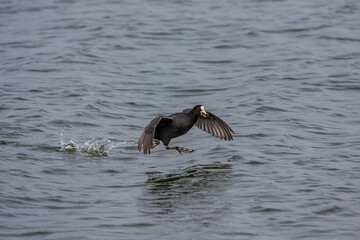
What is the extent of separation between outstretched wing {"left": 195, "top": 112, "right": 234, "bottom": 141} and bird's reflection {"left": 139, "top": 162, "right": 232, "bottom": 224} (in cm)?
54

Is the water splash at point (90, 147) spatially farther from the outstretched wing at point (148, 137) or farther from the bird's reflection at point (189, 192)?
the outstretched wing at point (148, 137)

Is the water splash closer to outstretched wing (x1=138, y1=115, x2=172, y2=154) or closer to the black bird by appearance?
the black bird

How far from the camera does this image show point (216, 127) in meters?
9.27

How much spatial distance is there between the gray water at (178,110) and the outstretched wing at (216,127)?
26 centimetres

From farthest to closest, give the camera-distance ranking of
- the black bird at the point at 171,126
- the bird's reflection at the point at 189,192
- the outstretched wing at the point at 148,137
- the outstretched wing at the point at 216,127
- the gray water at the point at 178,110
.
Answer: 1. the outstretched wing at the point at 216,127
2. the black bird at the point at 171,126
3. the outstretched wing at the point at 148,137
4. the bird's reflection at the point at 189,192
5. the gray water at the point at 178,110

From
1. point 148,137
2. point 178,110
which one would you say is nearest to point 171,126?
point 148,137

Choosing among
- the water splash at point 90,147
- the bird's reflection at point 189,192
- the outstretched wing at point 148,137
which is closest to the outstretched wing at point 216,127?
the bird's reflection at point 189,192

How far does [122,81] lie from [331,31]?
259 inches

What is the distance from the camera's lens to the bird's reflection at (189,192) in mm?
6965

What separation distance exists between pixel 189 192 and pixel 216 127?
183 centimetres

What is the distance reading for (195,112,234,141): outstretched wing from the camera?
9195 mm

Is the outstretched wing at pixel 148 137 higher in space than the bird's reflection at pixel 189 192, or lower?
higher

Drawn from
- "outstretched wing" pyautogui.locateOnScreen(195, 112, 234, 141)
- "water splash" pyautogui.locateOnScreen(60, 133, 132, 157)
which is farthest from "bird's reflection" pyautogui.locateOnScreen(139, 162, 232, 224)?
"water splash" pyautogui.locateOnScreen(60, 133, 132, 157)

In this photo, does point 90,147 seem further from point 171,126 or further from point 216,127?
point 216,127
